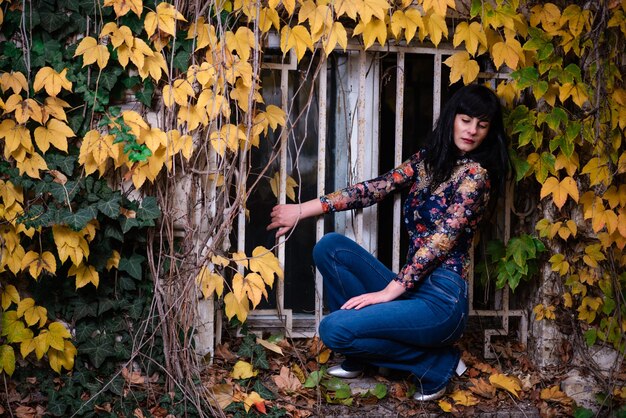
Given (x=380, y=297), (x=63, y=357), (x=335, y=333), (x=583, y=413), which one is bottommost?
(x=583, y=413)

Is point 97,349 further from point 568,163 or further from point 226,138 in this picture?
point 568,163

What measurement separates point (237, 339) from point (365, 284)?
0.66 meters

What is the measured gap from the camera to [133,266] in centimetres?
309

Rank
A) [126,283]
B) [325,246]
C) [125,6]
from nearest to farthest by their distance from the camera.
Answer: [125,6] < [126,283] < [325,246]

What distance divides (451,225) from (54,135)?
5.28 feet

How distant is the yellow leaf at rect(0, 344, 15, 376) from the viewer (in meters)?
2.96

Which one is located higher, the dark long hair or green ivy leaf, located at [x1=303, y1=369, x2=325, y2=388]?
the dark long hair

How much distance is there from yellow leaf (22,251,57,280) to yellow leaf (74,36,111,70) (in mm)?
772

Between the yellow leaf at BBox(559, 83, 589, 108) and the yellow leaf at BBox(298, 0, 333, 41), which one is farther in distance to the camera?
the yellow leaf at BBox(559, 83, 589, 108)

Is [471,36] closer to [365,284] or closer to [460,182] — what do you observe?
[460,182]

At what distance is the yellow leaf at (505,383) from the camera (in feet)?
10.5

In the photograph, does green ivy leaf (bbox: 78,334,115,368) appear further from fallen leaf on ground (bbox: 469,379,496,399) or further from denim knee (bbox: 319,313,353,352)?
fallen leaf on ground (bbox: 469,379,496,399)

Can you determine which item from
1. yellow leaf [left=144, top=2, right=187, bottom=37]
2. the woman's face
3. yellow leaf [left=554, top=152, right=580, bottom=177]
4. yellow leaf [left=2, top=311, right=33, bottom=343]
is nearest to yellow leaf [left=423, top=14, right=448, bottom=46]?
the woman's face

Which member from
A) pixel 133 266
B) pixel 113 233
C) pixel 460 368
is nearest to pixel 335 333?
pixel 460 368
